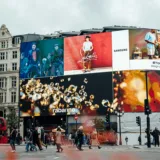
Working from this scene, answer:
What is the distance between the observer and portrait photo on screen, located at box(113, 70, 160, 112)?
76.8 meters

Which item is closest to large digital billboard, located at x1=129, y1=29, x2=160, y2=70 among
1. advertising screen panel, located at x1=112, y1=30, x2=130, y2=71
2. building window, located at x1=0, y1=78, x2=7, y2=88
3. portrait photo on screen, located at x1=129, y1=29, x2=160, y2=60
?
portrait photo on screen, located at x1=129, y1=29, x2=160, y2=60

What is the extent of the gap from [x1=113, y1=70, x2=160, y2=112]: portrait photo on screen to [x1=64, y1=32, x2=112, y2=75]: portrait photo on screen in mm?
4357

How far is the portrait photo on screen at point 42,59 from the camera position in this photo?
85812mm

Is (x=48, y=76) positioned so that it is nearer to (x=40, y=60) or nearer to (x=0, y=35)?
(x=40, y=60)

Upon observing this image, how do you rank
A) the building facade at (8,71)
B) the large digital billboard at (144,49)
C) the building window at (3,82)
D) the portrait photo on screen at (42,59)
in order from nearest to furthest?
the large digital billboard at (144,49)
the portrait photo on screen at (42,59)
the building facade at (8,71)
the building window at (3,82)

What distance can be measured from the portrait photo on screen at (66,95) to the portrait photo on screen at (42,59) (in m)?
1.51

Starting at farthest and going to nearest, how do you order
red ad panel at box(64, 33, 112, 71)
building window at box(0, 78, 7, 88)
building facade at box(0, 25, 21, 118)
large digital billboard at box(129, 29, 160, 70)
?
building window at box(0, 78, 7, 88) → building facade at box(0, 25, 21, 118) → red ad panel at box(64, 33, 112, 71) → large digital billboard at box(129, 29, 160, 70)

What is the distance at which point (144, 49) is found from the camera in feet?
259

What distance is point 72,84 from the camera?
83.6 meters

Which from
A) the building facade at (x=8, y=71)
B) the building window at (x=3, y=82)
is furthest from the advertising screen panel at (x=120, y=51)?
the building window at (x=3, y=82)

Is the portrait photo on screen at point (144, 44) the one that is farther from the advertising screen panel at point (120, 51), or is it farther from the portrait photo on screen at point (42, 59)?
the portrait photo on screen at point (42, 59)

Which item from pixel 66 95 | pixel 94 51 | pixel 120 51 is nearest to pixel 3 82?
pixel 66 95

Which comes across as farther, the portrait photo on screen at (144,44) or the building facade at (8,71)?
the building facade at (8,71)

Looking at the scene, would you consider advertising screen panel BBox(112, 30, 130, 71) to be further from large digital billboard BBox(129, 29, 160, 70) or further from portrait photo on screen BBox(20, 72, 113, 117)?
portrait photo on screen BBox(20, 72, 113, 117)
